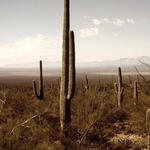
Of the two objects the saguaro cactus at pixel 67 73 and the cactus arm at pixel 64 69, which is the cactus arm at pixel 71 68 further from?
the cactus arm at pixel 64 69

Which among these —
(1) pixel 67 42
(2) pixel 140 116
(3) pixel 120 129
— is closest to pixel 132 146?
(3) pixel 120 129

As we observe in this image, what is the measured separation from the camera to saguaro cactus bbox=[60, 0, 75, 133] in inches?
234

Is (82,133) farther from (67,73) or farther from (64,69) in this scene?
(64,69)

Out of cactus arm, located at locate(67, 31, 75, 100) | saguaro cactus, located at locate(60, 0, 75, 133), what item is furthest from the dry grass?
cactus arm, located at locate(67, 31, 75, 100)

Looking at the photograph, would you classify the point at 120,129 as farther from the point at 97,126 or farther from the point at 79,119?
the point at 79,119

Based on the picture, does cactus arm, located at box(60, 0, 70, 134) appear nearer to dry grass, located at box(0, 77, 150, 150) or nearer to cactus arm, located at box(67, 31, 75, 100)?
cactus arm, located at box(67, 31, 75, 100)

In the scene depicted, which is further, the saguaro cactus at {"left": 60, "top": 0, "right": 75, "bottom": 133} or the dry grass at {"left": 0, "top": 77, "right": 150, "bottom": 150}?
the saguaro cactus at {"left": 60, "top": 0, "right": 75, "bottom": 133}

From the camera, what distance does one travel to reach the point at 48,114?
300 inches

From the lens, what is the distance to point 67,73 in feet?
19.9

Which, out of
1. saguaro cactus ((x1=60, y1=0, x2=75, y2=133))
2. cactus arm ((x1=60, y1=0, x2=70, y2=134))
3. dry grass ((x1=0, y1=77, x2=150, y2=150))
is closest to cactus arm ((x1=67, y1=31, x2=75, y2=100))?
saguaro cactus ((x1=60, y1=0, x2=75, y2=133))

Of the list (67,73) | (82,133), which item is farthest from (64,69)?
(82,133)

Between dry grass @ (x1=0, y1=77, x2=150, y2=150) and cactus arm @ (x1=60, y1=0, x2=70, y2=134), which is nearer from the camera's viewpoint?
dry grass @ (x1=0, y1=77, x2=150, y2=150)

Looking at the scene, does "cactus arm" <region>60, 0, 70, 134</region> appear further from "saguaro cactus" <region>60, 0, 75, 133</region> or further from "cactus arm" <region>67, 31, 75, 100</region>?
"cactus arm" <region>67, 31, 75, 100</region>

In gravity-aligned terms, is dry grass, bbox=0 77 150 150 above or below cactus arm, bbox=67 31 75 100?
below
